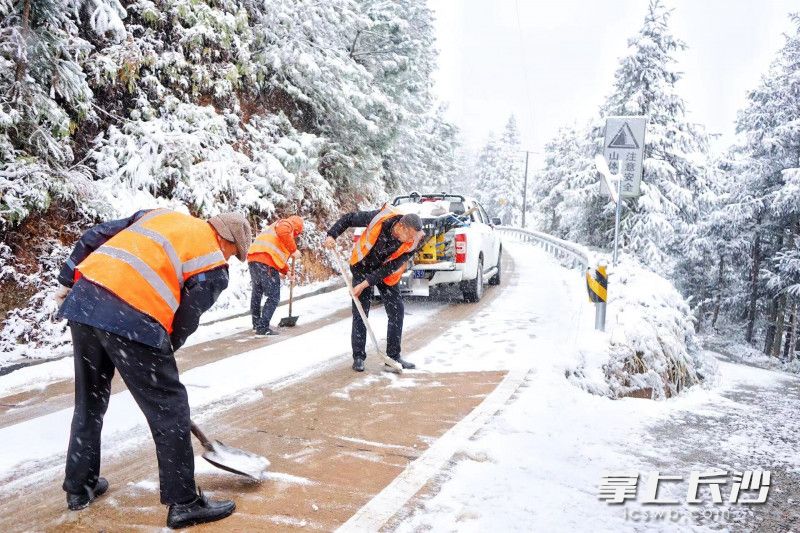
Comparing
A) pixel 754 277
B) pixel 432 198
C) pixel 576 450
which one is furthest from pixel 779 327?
pixel 576 450

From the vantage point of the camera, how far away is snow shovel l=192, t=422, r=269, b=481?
3.48m

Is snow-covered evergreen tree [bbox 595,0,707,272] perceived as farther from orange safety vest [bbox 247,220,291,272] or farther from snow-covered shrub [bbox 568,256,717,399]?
orange safety vest [bbox 247,220,291,272]

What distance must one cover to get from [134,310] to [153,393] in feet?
1.48

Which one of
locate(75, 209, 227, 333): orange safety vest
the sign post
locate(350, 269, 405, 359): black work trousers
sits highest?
the sign post

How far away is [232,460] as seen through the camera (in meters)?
3.52

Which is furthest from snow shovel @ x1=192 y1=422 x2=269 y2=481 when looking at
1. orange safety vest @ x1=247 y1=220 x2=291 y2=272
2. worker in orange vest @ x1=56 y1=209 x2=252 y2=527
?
orange safety vest @ x1=247 y1=220 x2=291 y2=272

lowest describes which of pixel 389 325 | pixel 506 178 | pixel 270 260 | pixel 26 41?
pixel 389 325

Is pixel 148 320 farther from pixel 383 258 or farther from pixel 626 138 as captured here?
pixel 626 138

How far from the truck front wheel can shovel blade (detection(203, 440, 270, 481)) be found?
7.37 meters

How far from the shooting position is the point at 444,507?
322 centimetres

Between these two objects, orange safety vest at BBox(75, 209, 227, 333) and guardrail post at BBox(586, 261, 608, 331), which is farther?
guardrail post at BBox(586, 261, 608, 331)

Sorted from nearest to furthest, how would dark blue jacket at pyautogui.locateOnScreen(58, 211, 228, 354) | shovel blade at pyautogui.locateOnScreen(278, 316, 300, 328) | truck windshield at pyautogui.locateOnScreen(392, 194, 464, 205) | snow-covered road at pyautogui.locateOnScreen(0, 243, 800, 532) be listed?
1. dark blue jacket at pyautogui.locateOnScreen(58, 211, 228, 354)
2. snow-covered road at pyautogui.locateOnScreen(0, 243, 800, 532)
3. shovel blade at pyautogui.locateOnScreen(278, 316, 300, 328)
4. truck windshield at pyautogui.locateOnScreen(392, 194, 464, 205)

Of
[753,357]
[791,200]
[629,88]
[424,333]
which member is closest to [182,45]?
[424,333]

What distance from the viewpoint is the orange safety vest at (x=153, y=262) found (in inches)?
114
